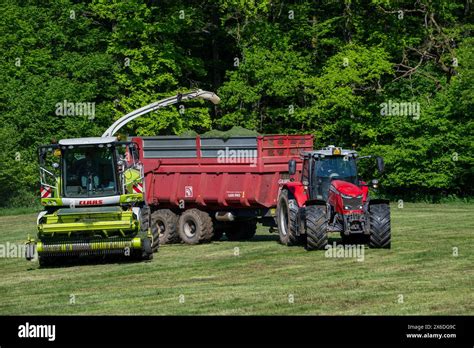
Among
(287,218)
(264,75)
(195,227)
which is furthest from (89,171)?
(264,75)

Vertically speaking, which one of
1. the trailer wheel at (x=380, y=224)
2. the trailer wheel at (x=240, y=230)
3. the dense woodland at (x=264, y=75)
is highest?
the dense woodland at (x=264, y=75)

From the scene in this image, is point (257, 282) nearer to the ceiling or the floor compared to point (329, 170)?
nearer to the floor

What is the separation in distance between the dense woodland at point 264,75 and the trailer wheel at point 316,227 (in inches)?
996

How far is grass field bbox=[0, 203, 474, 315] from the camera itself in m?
17.0

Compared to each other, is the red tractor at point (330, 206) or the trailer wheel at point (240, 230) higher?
the red tractor at point (330, 206)

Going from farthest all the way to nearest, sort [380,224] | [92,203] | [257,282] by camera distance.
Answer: [380,224] < [92,203] < [257,282]

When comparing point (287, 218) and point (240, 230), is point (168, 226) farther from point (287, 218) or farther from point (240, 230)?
point (287, 218)

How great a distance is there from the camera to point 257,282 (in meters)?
20.3

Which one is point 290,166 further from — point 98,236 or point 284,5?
point 284,5

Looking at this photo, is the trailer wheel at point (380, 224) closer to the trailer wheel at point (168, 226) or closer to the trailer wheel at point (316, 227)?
the trailer wheel at point (316, 227)

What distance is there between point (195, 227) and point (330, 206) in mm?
5634

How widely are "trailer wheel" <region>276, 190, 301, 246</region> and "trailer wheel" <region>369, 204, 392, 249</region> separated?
213 cm

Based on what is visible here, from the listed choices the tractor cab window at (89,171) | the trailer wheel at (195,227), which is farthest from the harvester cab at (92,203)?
the trailer wheel at (195,227)

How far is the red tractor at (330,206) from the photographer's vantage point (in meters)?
25.1
